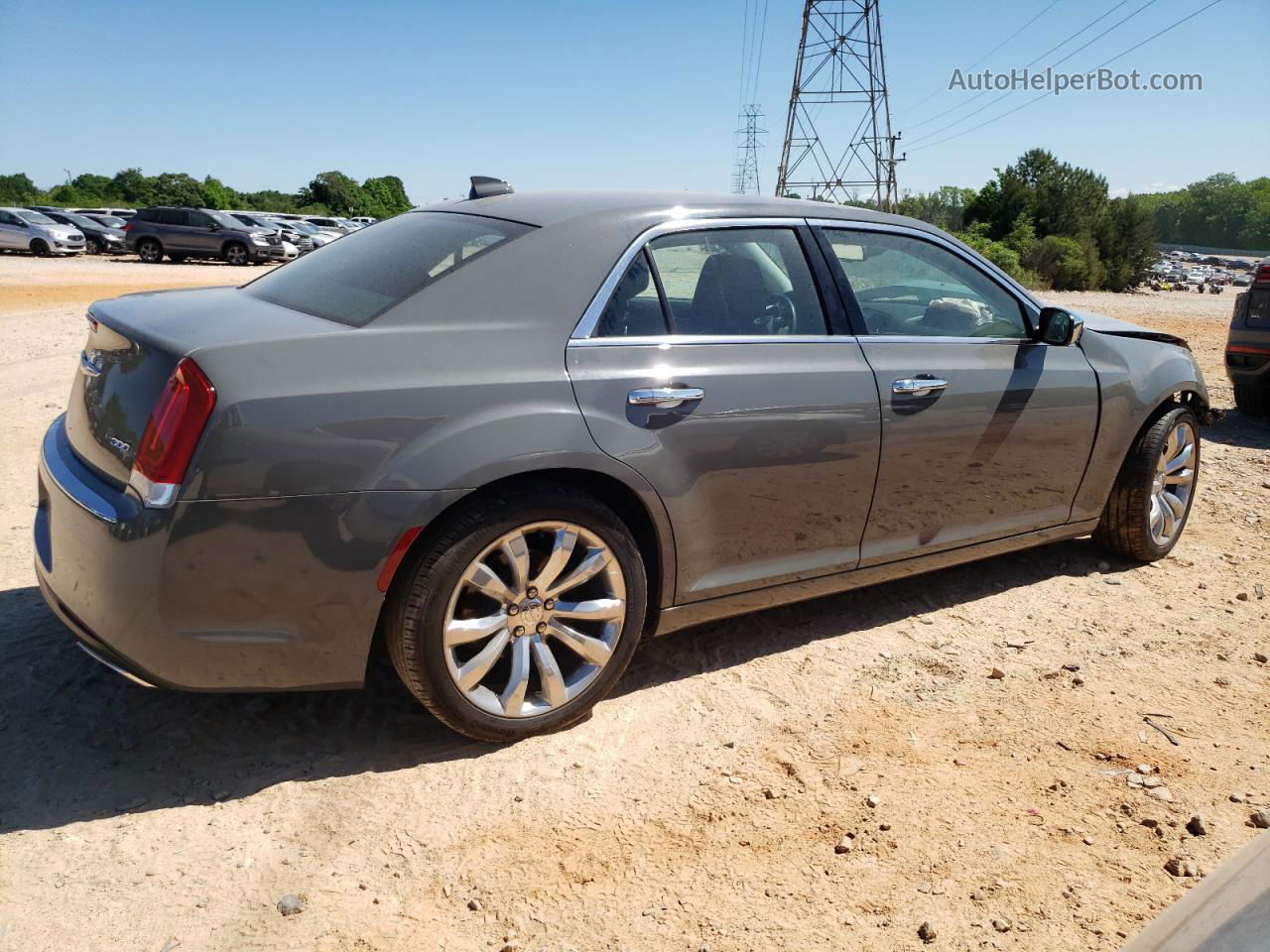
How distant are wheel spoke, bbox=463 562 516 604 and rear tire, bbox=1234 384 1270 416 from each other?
28.6ft

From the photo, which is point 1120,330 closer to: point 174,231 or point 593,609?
point 593,609

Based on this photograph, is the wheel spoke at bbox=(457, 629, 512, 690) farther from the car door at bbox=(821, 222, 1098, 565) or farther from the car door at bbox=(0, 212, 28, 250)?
the car door at bbox=(0, 212, 28, 250)

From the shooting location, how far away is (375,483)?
2738 millimetres

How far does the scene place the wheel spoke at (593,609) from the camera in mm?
3148

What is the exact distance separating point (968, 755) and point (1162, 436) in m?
2.35

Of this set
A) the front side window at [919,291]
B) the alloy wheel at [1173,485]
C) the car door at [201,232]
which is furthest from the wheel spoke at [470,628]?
the car door at [201,232]

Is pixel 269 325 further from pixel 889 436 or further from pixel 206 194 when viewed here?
pixel 206 194

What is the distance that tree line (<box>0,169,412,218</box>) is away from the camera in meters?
69.2

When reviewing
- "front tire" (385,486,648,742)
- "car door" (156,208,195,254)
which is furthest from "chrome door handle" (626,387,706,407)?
"car door" (156,208,195,254)

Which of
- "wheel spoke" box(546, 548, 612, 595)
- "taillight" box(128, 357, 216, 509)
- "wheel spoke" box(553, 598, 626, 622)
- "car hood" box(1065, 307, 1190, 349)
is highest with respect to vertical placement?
"car hood" box(1065, 307, 1190, 349)

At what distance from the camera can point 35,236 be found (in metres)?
31.4

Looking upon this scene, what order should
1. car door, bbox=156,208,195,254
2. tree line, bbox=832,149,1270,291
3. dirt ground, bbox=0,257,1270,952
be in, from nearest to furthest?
dirt ground, bbox=0,257,1270,952 < car door, bbox=156,208,195,254 < tree line, bbox=832,149,1270,291

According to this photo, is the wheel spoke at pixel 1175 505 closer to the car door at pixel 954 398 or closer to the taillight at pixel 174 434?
the car door at pixel 954 398

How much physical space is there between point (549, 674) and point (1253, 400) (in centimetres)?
873
